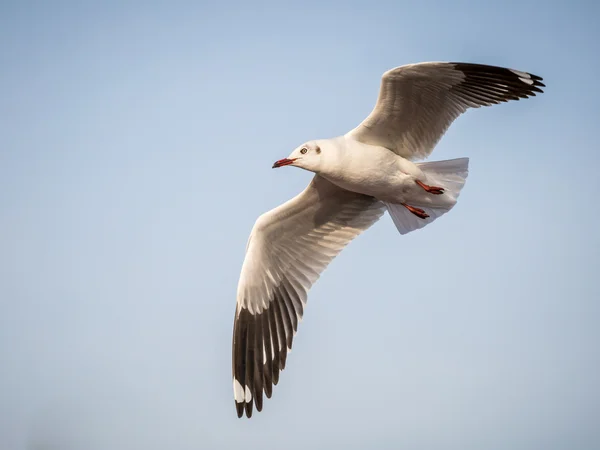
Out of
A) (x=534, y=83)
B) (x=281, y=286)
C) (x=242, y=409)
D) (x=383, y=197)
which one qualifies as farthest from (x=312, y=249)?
(x=534, y=83)

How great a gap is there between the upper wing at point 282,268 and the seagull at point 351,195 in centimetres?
1

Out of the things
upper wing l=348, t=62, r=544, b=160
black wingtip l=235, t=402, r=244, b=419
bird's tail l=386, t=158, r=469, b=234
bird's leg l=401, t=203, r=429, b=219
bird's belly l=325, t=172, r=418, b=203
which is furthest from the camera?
black wingtip l=235, t=402, r=244, b=419

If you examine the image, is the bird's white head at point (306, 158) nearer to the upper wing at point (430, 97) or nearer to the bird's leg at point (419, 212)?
the upper wing at point (430, 97)

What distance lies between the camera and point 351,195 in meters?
8.95

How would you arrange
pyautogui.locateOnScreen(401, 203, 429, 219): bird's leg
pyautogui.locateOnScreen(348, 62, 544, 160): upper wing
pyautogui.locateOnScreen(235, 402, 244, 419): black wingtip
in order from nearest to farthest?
pyautogui.locateOnScreen(348, 62, 544, 160): upper wing, pyautogui.locateOnScreen(401, 203, 429, 219): bird's leg, pyautogui.locateOnScreen(235, 402, 244, 419): black wingtip

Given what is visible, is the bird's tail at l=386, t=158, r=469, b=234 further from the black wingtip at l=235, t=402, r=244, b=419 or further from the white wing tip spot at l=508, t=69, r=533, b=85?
the black wingtip at l=235, t=402, r=244, b=419

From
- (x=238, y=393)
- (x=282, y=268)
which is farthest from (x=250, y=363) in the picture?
(x=282, y=268)

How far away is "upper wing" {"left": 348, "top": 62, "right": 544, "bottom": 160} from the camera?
303 inches

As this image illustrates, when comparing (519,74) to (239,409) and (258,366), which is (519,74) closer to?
(258,366)

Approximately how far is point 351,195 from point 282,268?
110cm

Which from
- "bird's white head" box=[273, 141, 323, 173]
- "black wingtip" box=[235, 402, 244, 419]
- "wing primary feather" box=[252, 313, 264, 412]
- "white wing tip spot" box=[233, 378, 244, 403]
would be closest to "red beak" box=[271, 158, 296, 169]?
"bird's white head" box=[273, 141, 323, 173]

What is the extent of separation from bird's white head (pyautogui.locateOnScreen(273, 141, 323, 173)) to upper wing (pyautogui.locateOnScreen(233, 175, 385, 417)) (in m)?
0.73

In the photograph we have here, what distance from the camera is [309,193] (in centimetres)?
878

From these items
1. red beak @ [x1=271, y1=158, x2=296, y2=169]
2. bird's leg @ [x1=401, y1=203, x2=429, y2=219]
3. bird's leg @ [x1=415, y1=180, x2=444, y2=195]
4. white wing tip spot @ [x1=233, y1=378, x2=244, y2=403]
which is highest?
red beak @ [x1=271, y1=158, x2=296, y2=169]
